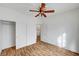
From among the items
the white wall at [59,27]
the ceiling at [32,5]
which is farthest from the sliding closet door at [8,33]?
the white wall at [59,27]

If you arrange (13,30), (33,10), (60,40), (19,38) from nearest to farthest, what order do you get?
1. (33,10)
2. (19,38)
3. (60,40)
4. (13,30)

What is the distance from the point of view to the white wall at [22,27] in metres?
1.79

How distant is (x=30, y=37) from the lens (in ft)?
6.17

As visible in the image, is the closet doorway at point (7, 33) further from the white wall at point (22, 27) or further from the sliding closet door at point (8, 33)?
the white wall at point (22, 27)

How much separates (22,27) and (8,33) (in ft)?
1.72

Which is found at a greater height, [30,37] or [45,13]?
[45,13]

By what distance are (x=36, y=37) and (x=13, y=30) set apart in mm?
704

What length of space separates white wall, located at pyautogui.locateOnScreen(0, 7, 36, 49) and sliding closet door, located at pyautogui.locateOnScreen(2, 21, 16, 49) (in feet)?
0.60

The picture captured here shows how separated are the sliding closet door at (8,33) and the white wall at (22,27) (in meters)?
0.18

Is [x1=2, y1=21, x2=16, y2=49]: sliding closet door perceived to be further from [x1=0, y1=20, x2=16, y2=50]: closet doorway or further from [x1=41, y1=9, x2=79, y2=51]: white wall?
[x1=41, y1=9, x2=79, y2=51]: white wall

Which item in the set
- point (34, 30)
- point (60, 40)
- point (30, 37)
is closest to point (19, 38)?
point (30, 37)

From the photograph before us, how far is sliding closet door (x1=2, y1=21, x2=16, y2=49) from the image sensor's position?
6.51 ft

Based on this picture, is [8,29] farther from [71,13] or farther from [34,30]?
[71,13]

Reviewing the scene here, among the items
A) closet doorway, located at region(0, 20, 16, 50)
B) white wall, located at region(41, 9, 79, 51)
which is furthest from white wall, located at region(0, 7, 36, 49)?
white wall, located at region(41, 9, 79, 51)
